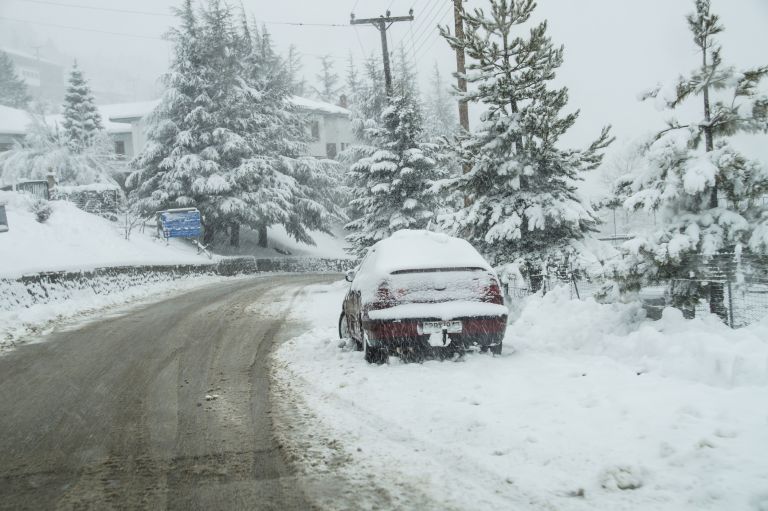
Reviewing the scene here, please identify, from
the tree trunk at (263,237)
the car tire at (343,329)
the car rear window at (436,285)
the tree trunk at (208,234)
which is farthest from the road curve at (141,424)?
the tree trunk at (263,237)

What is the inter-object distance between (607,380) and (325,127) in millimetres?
54791

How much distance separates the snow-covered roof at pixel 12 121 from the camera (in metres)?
48.7

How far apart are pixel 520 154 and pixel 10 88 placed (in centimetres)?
9121

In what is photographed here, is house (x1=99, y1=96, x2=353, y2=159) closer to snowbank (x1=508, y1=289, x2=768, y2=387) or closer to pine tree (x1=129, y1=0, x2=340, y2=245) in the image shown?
pine tree (x1=129, y1=0, x2=340, y2=245)

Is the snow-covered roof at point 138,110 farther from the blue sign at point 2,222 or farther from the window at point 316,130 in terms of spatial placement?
the blue sign at point 2,222

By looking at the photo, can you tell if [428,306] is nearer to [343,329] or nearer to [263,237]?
[343,329]

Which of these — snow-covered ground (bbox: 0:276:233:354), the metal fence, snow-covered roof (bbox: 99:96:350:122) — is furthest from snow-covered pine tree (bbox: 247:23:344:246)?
the metal fence

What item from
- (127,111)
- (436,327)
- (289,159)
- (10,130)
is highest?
(127,111)

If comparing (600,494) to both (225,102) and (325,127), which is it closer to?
(225,102)

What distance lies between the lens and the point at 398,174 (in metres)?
21.4

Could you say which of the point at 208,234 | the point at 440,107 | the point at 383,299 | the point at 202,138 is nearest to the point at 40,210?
the point at 202,138

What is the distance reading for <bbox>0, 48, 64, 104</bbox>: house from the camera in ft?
486

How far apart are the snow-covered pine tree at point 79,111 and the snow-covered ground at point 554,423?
39.6 meters

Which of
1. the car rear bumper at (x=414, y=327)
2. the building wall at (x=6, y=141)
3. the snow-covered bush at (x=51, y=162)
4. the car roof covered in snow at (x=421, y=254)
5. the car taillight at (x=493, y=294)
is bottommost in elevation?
the car rear bumper at (x=414, y=327)
